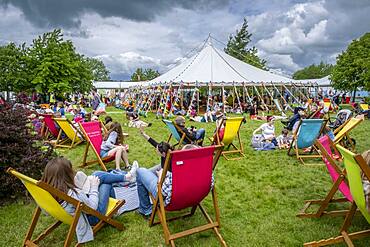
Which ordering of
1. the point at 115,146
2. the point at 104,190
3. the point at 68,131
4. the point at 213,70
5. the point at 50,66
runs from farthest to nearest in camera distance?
the point at 50,66, the point at 213,70, the point at 68,131, the point at 115,146, the point at 104,190

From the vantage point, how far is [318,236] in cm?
326

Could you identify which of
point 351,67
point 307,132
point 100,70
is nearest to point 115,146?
point 307,132

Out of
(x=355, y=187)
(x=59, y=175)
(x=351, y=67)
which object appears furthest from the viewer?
(x=351, y=67)

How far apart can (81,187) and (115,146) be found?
9.41 feet

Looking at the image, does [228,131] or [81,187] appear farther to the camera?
[228,131]

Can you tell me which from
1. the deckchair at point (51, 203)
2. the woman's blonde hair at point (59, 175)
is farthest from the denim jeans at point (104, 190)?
the woman's blonde hair at point (59, 175)

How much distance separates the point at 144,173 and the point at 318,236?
2.10 meters

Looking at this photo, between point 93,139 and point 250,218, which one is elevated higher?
point 93,139

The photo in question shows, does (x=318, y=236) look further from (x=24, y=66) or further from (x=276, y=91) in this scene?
(x=24, y=66)

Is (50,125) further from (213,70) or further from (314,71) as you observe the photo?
(314,71)

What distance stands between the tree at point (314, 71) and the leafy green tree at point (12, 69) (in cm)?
7158

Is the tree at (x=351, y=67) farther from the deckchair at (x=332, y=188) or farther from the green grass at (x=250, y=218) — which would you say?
the deckchair at (x=332, y=188)

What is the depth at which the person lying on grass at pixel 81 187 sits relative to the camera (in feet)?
9.33

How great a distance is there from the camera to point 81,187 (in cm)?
316
